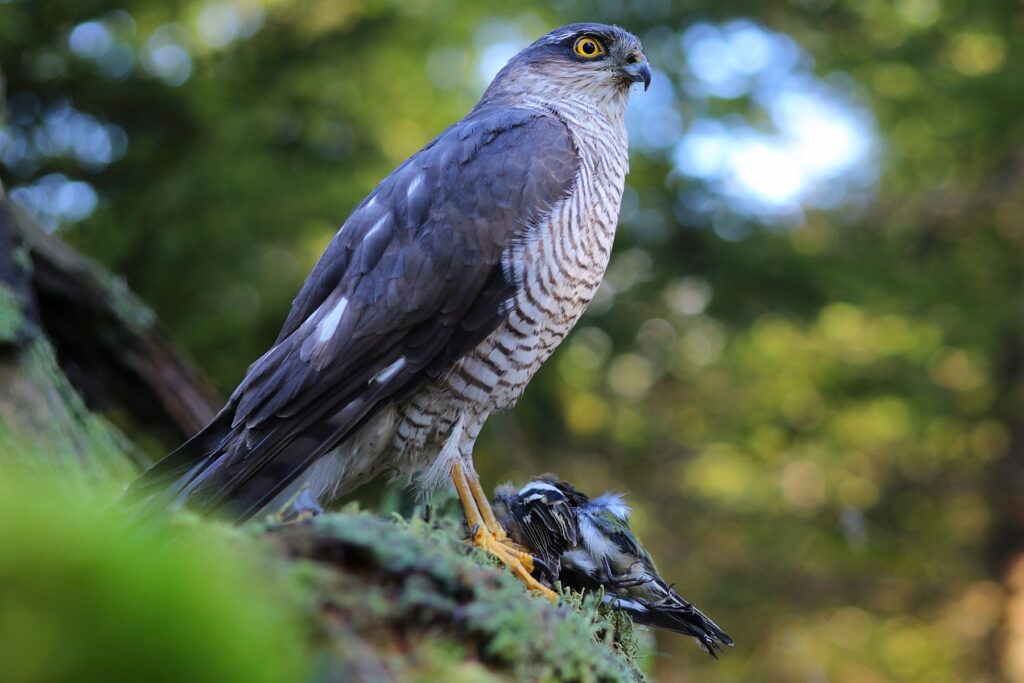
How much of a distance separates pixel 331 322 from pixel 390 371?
0.97 feet

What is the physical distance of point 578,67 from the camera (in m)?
4.50

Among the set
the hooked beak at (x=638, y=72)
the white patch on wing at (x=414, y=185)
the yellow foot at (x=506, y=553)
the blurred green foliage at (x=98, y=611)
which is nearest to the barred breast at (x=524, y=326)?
the yellow foot at (x=506, y=553)

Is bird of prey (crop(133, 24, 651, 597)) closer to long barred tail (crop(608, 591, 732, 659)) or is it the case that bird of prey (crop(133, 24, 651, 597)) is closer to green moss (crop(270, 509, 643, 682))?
long barred tail (crop(608, 591, 732, 659))

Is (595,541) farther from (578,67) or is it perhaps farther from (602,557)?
(578,67)

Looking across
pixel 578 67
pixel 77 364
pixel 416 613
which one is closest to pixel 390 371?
pixel 416 613

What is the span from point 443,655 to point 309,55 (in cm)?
617

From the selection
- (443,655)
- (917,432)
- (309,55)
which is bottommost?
(443,655)

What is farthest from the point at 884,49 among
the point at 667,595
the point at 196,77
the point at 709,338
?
the point at 667,595

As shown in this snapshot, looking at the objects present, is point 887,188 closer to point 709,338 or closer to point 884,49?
point 884,49

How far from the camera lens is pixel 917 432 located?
1179 centimetres

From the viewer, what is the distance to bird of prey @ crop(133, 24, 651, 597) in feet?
10.7

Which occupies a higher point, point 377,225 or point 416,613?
point 377,225

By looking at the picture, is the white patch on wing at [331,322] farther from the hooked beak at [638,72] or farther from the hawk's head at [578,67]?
the hooked beak at [638,72]

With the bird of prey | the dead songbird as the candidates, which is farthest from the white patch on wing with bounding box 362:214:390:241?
the dead songbird
